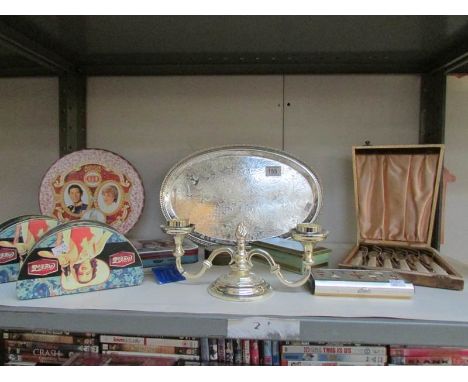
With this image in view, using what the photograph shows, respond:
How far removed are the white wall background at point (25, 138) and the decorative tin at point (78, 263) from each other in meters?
0.43

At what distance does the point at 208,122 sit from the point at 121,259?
17.1 inches

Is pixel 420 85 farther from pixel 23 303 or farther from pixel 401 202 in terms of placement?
pixel 23 303

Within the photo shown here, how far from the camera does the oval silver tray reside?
77 centimetres

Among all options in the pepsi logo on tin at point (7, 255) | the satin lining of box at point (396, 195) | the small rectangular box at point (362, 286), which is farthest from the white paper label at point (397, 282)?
the pepsi logo on tin at point (7, 255)

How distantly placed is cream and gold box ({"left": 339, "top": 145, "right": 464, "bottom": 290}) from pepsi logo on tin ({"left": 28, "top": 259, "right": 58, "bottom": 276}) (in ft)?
1.73

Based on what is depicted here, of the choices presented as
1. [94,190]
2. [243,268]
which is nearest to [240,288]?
[243,268]

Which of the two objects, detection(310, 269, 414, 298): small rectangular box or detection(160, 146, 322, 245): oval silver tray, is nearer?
detection(310, 269, 414, 298): small rectangular box

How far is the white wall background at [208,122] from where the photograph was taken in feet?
2.88

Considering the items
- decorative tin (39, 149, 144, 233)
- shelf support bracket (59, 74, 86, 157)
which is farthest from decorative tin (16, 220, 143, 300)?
shelf support bracket (59, 74, 86, 157)

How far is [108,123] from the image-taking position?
2.99 ft

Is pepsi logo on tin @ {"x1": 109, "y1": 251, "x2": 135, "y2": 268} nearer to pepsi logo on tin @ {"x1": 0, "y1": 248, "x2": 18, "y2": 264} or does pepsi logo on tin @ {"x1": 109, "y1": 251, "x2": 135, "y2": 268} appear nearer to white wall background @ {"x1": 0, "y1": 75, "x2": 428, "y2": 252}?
pepsi logo on tin @ {"x1": 0, "y1": 248, "x2": 18, "y2": 264}

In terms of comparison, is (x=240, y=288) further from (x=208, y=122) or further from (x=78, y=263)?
(x=208, y=122)

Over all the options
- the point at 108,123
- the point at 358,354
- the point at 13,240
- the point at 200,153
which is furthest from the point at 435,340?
the point at 108,123
